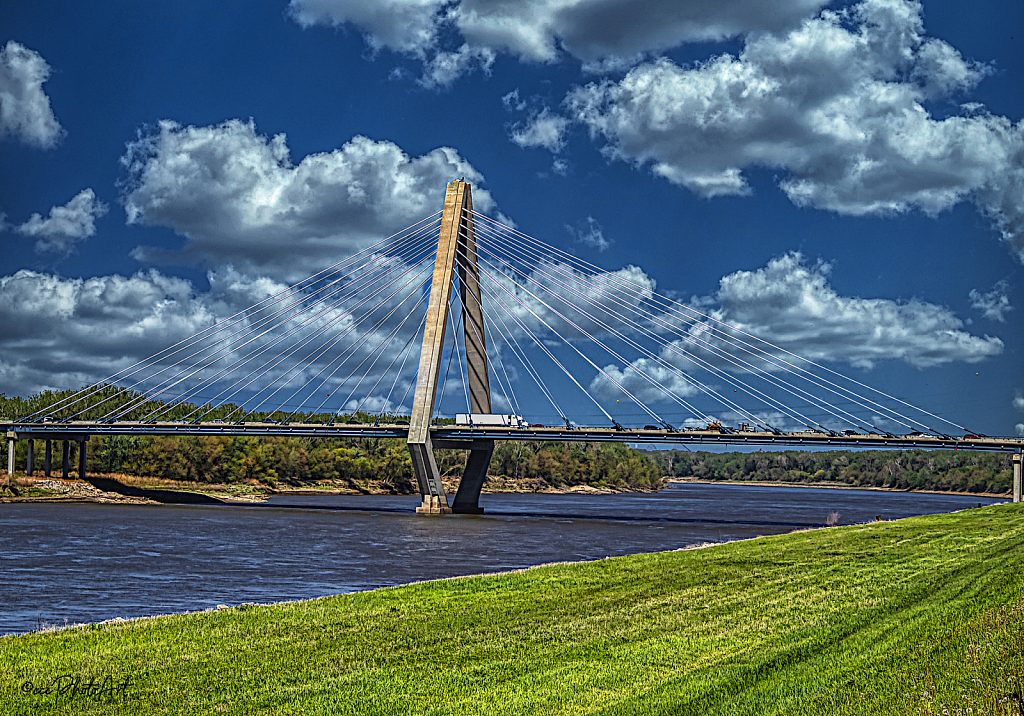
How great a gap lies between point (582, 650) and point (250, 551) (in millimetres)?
26415

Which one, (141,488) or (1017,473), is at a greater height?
(1017,473)

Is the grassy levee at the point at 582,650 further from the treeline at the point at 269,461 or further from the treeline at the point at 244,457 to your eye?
the treeline at the point at 269,461

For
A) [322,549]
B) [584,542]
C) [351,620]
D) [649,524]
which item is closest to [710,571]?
[351,620]

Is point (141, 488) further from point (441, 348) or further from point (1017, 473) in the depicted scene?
point (1017, 473)

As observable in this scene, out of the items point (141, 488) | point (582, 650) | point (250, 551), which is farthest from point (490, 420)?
point (582, 650)

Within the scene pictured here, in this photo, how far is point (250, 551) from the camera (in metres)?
36.3

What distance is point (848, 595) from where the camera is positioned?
16.0 metres

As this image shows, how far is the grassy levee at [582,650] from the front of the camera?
372 inches

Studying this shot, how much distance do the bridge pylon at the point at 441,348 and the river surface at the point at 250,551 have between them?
3.34m

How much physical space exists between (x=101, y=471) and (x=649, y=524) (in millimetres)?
84161

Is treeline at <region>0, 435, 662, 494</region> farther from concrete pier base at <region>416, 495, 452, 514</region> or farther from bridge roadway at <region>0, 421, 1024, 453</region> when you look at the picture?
concrete pier base at <region>416, 495, 452, 514</region>

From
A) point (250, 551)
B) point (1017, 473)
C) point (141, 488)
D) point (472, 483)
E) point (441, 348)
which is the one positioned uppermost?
point (441, 348)

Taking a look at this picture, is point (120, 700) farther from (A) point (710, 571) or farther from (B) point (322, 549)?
(B) point (322, 549)

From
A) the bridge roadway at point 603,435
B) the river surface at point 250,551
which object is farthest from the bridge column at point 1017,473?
the river surface at point 250,551
